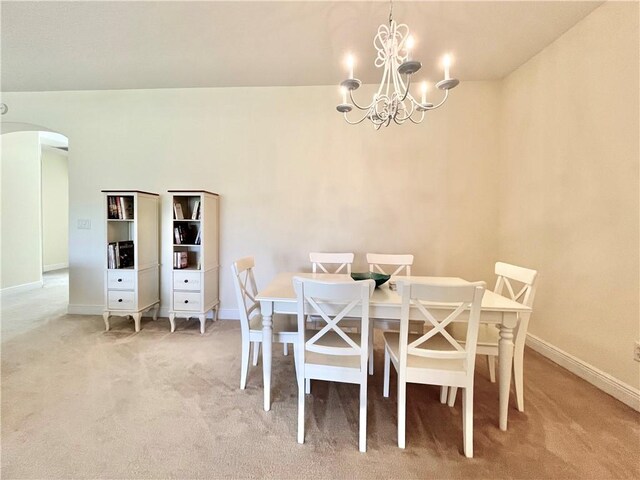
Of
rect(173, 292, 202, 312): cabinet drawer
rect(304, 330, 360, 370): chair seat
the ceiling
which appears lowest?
rect(173, 292, 202, 312): cabinet drawer

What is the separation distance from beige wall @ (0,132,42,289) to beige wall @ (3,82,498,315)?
138 centimetres

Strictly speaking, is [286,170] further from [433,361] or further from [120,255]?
[433,361]

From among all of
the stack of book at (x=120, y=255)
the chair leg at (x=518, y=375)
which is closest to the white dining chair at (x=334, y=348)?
the chair leg at (x=518, y=375)

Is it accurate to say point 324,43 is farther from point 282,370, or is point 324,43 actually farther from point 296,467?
point 296,467

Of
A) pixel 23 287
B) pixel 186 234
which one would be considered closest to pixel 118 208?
pixel 186 234

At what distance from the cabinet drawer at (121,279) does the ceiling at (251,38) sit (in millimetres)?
2244

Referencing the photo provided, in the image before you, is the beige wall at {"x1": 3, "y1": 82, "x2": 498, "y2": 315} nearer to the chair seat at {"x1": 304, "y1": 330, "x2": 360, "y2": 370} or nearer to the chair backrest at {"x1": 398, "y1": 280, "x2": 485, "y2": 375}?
the chair seat at {"x1": 304, "y1": 330, "x2": 360, "y2": 370}

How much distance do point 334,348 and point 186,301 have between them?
2.20 meters

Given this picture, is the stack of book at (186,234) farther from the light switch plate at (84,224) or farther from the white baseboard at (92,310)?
the light switch plate at (84,224)

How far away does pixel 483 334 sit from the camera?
6.22ft

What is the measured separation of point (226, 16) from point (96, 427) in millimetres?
3031

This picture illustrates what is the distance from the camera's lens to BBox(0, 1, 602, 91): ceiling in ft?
6.90

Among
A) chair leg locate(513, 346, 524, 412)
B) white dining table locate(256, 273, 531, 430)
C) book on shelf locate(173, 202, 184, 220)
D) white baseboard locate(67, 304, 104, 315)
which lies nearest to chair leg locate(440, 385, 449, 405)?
white dining table locate(256, 273, 531, 430)

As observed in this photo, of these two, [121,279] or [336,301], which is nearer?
[336,301]
